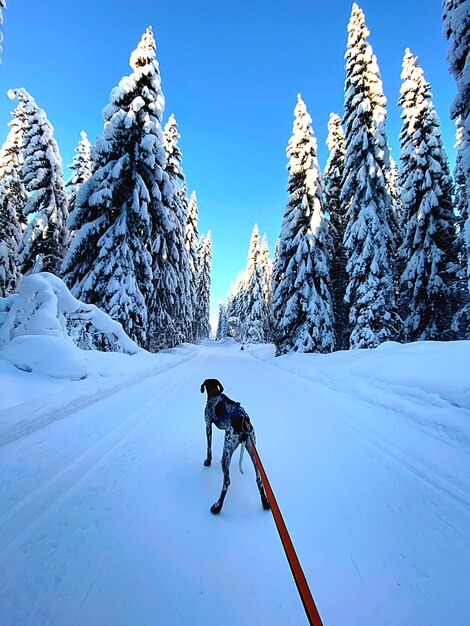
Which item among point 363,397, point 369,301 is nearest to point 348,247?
point 369,301

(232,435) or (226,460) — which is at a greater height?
(232,435)

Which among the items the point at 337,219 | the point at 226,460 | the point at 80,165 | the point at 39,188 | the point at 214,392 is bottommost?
the point at 226,460

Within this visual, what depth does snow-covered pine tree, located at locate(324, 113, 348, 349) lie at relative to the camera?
828 inches

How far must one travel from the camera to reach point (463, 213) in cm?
1396

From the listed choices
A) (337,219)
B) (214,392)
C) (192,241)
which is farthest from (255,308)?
(214,392)

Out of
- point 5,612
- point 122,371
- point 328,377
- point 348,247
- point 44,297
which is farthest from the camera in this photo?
point 348,247

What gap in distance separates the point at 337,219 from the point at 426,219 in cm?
709

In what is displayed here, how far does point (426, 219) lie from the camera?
54.4ft

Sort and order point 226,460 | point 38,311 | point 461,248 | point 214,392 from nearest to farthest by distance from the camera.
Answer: point 226,460, point 214,392, point 38,311, point 461,248

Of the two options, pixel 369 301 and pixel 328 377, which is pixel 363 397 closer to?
pixel 328 377

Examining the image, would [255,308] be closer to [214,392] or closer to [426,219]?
[426,219]

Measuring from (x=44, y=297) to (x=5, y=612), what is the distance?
23.8 ft

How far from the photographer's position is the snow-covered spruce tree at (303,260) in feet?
56.3

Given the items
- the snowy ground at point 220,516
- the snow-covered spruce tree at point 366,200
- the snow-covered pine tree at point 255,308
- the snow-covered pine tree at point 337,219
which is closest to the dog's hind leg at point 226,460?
the snowy ground at point 220,516
